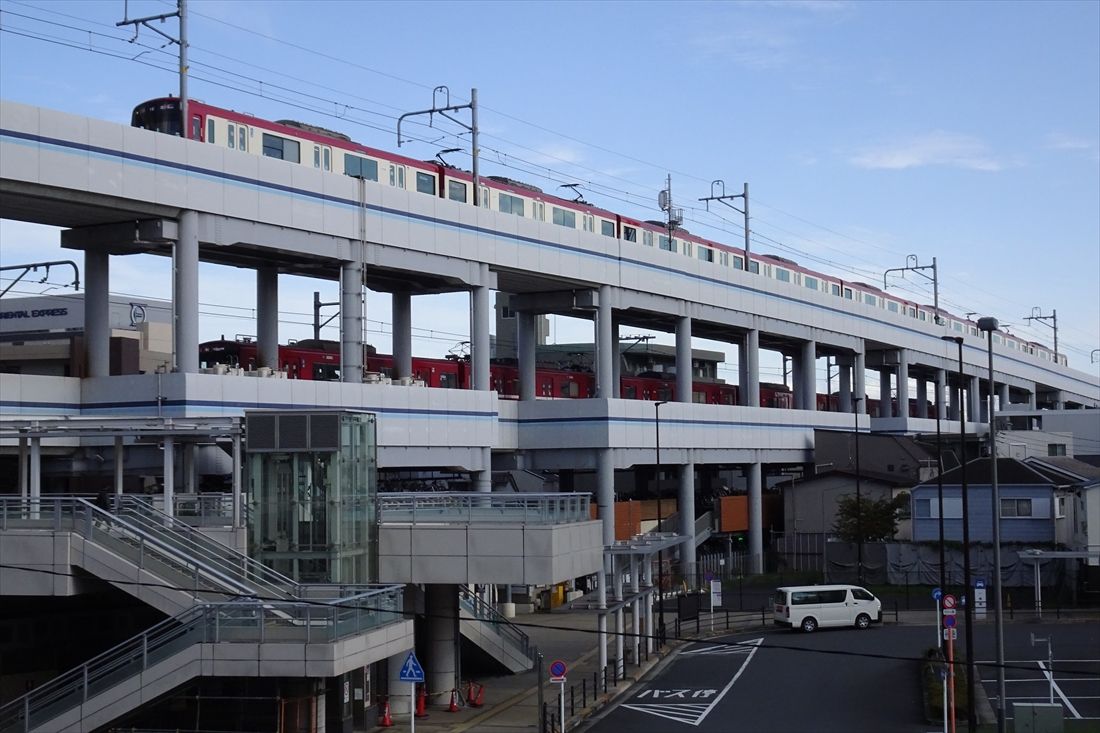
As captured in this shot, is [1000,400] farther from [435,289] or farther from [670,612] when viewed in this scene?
[435,289]

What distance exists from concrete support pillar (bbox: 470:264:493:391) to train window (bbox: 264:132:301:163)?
801 centimetres

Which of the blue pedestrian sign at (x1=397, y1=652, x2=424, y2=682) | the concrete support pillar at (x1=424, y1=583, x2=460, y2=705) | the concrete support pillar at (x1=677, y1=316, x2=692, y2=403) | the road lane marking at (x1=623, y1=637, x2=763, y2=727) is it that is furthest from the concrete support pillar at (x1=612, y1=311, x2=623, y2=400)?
the blue pedestrian sign at (x1=397, y1=652, x2=424, y2=682)

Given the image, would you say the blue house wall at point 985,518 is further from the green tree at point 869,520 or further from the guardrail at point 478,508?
the guardrail at point 478,508

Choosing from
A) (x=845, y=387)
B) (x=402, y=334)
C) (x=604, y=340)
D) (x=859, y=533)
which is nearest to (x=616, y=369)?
(x=604, y=340)

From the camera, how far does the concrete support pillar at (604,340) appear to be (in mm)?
50531

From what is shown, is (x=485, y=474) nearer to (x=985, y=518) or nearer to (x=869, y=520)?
Answer: (x=869, y=520)

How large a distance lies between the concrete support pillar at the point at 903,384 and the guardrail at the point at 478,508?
52331 millimetres

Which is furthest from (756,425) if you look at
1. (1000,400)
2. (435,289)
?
(1000,400)

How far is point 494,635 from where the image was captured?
114ft

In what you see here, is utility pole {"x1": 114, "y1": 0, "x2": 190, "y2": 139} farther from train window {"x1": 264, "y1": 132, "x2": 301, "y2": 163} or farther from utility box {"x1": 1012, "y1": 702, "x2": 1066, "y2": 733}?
utility box {"x1": 1012, "y1": 702, "x2": 1066, "y2": 733}

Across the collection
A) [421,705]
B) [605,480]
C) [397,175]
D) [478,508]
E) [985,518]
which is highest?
[397,175]

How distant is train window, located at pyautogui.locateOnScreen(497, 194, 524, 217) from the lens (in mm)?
47906

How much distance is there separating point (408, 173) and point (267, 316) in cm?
671

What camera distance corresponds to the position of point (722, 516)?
62344 mm
